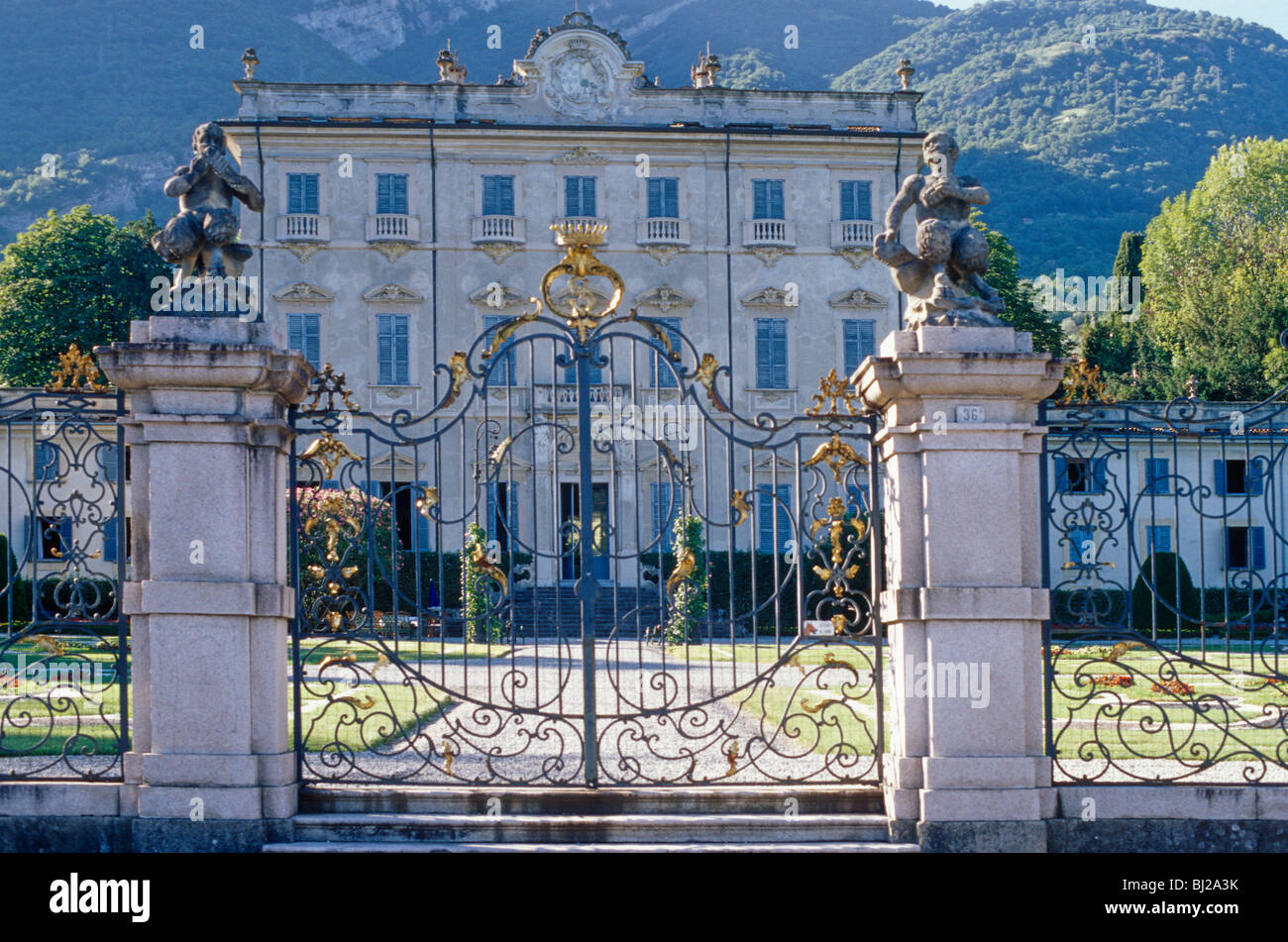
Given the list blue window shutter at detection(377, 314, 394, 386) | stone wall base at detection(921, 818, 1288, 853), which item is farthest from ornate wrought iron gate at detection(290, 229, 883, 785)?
blue window shutter at detection(377, 314, 394, 386)

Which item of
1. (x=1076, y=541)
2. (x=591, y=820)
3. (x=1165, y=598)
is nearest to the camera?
(x=591, y=820)

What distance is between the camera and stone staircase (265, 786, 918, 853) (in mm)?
7781

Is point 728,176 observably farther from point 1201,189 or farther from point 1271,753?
point 1271,753

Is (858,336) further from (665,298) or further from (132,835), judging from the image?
(132,835)

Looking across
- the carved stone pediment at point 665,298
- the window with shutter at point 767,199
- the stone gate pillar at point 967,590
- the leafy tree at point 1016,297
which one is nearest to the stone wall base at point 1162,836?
the stone gate pillar at point 967,590

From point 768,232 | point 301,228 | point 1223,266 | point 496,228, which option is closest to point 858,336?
point 768,232

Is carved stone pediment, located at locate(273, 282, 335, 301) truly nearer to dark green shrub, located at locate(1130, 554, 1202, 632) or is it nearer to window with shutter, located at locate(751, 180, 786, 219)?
window with shutter, located at locate(751, 180, 786, 219)

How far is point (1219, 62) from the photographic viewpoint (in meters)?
111

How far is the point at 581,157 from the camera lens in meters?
38.0

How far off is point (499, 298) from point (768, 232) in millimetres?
7323

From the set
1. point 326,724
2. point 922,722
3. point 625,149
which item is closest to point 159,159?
point 625,149

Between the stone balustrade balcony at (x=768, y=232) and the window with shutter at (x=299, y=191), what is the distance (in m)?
11.3

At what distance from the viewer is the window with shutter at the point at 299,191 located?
122ft

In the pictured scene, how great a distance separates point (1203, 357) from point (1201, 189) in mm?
8111
